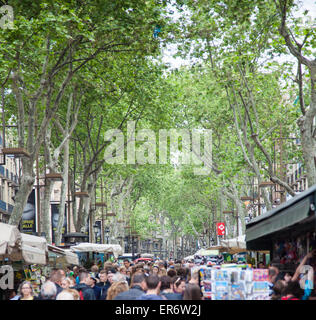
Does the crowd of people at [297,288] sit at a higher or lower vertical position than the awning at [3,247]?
lower

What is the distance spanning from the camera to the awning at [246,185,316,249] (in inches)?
260

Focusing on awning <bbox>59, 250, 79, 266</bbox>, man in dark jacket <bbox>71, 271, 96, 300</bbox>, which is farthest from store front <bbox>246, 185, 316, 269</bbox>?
awning <bbox>59, 250, 79, 266</bbox>

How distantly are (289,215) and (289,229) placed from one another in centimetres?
315

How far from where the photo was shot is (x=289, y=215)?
775 cm

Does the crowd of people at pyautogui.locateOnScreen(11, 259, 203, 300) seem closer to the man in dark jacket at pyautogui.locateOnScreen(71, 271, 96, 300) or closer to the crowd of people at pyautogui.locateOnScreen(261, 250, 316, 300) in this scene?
the man in dark jacket at pyautogui.locateOnScreen(71, 271, 96, 300)

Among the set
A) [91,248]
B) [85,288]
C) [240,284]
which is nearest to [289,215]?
[240,284]

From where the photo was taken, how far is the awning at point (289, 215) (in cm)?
659

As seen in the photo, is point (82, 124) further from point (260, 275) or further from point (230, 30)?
point (260, 275)

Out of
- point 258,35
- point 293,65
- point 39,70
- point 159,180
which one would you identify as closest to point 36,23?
point 39,70

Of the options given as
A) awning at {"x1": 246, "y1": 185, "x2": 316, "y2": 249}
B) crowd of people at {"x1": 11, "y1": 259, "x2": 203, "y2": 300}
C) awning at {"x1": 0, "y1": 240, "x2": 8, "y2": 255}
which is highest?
awning at {"x1": 246, "y1": 185, "x2": 316, "y2": 249}

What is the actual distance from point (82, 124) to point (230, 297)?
24.3 meters

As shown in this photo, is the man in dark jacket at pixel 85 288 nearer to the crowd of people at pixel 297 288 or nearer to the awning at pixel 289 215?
the awning at pixel 289 215

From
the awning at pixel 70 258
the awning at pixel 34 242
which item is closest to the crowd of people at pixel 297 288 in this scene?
the awning at pixel 34 242

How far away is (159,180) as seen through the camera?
55312 mm
